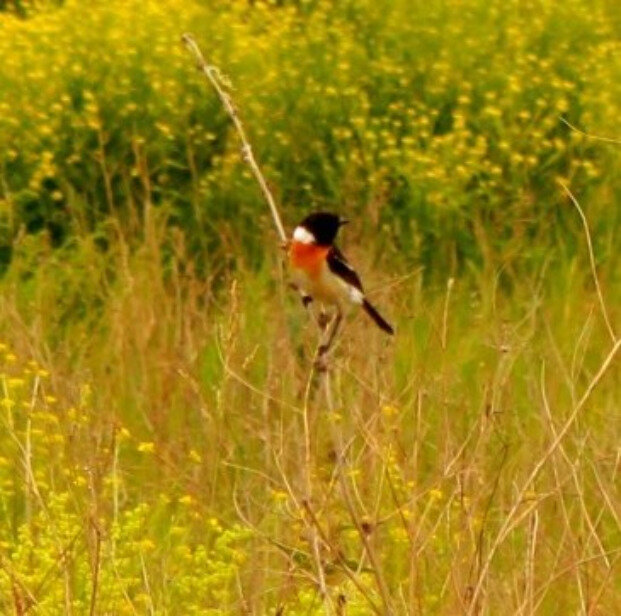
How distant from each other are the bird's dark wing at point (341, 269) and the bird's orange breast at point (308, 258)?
16mm

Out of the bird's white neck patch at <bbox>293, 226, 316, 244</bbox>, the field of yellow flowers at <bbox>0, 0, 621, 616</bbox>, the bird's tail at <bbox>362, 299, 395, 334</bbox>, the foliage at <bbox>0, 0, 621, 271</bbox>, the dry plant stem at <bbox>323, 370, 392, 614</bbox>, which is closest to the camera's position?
the dry plant stem at <bbox>323, 370, 392, 614</bbox>

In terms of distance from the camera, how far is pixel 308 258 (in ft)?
17.7

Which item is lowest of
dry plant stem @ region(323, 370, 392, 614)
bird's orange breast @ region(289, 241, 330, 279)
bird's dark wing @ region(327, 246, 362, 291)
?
bird's dark wing @ region(327, 246, 362, 291)

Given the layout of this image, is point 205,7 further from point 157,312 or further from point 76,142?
point 157,312

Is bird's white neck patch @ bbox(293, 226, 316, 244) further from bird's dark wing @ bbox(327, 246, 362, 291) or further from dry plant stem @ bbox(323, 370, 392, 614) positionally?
dry plant stem @ bbox(323, 370, 392, 614)

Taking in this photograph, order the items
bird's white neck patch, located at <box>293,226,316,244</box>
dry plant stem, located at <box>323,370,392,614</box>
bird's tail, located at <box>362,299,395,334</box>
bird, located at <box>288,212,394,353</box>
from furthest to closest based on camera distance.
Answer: bird's tail, located at <box>362,299,395,334</box>
bird's white neck patch, located at <box>293,226,316,244</box>
bird, located at <box>288,212,394,353</box>
dry plant stem, located at <box>323,370,392,614</box>

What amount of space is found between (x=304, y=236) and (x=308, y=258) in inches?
5.9

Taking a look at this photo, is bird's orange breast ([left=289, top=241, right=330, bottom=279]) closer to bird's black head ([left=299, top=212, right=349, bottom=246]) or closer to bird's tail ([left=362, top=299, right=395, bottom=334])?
bird's black head ([left=299, top=212, right=349, bottom=246])

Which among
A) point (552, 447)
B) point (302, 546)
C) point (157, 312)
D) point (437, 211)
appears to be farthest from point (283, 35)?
point (552, 447)

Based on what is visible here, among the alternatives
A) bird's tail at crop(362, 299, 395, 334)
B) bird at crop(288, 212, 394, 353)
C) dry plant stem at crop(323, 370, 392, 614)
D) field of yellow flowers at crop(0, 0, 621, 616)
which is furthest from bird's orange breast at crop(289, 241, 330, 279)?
dry plant stem at crop(323, 370, 392, 614)

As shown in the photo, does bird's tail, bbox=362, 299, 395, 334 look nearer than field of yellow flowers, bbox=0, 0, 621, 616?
No

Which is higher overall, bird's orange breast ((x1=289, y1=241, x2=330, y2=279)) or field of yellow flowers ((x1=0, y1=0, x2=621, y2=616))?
bird's orange breast ((x1=289, y1=241, x2=330, y2=279))

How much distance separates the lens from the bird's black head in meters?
5.55

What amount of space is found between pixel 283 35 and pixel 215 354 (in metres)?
2.37
